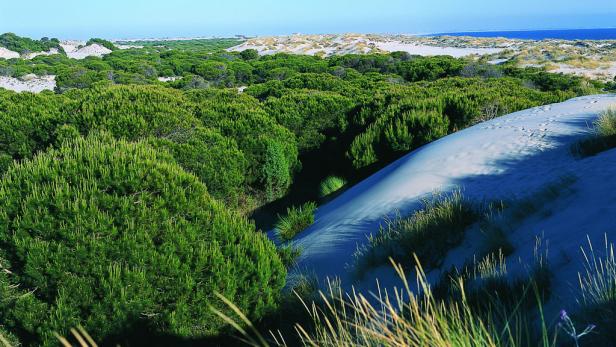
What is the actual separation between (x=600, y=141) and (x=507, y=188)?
2132 mm

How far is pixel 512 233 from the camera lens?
16.3ft

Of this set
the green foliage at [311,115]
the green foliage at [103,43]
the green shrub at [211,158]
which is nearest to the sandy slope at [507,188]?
the green shrub at [211,158]

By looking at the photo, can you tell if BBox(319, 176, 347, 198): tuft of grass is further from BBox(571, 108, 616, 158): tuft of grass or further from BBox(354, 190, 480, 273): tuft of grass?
BBox(354, 190, 480, 273): tuft of grass

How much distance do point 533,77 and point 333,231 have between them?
84.0ft

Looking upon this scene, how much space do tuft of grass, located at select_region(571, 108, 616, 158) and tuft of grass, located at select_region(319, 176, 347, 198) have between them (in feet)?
20.7

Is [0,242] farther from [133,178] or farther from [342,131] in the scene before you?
[342,131]

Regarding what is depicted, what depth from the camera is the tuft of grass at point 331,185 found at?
12883 mm

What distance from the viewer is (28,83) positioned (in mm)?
39812

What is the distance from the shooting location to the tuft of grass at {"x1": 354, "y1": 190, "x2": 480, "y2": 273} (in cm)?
534

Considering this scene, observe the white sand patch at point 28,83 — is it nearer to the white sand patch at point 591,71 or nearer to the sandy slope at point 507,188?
the sandy slope at point 507,188

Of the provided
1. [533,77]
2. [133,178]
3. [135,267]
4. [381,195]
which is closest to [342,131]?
[381,195]

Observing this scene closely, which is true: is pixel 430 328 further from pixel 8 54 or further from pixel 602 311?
pixel 8 54

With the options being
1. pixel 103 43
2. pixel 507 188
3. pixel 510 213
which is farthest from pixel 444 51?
pixel 510 213

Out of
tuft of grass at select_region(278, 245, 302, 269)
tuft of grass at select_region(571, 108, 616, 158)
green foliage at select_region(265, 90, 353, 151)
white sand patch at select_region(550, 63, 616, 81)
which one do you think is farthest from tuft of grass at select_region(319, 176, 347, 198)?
white sand patch at select_region(550, 63, 616, 81)
